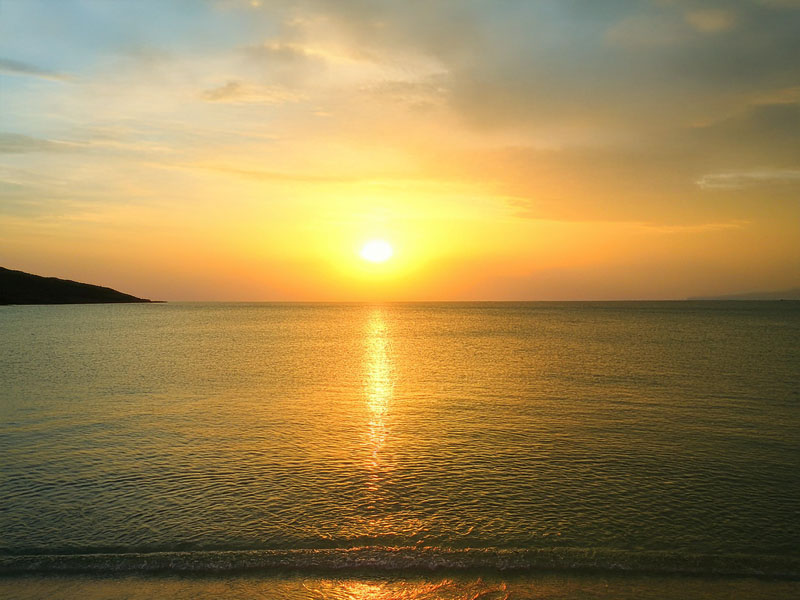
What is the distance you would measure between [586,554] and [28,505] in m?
20.0

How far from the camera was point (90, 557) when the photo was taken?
15875 mm

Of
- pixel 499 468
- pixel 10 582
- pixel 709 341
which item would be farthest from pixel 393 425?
pixel 709 341

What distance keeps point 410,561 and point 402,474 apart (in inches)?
314

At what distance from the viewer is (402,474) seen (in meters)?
23.5

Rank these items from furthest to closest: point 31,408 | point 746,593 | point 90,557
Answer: point 31,408 → point 90,557 → point 746,593

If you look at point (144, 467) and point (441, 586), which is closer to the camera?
point (441, 586)

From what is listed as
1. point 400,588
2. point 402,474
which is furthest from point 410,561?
point 402,474

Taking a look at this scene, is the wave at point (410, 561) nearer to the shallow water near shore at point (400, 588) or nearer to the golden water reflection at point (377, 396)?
the shallow water near shore at point (400, 588)

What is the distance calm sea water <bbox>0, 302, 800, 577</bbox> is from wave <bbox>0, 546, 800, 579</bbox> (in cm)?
7

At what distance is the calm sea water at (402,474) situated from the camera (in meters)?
16.4

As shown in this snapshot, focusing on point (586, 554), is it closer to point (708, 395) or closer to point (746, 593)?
point (746, 593)

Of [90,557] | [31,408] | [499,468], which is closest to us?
[90,557]

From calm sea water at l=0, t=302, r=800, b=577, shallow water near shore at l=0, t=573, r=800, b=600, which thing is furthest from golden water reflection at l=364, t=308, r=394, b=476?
shallow water near shore at l=0, t=573, r=800, b=600

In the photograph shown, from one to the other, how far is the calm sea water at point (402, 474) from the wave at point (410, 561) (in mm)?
66
